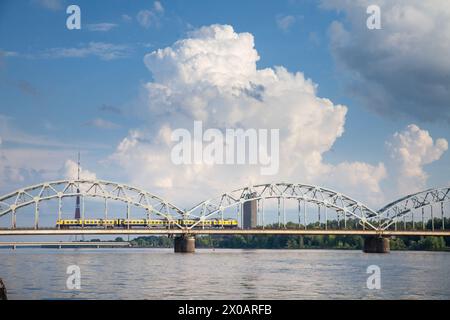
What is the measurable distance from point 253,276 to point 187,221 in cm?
9157

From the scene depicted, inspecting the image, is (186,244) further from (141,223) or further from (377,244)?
(377,244)

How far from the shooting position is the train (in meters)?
147

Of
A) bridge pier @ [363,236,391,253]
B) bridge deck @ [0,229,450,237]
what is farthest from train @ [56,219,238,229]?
bridge pier @ [363,236,391,253]

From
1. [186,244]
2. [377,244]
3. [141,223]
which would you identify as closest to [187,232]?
[186,244]

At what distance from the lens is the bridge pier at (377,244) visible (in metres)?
160

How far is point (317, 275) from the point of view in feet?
237

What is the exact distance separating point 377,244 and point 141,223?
57.0 meters

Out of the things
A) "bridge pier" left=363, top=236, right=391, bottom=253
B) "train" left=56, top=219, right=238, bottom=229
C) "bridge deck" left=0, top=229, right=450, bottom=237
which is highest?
A: "train" left=56, top=219, right=238, bottom=229

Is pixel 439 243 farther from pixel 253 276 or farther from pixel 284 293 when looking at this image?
pixel 284 293

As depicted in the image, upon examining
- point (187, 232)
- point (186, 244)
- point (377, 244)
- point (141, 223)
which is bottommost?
point (377, 244)

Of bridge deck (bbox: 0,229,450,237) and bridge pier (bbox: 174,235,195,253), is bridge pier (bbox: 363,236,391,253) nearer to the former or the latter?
bridge deck (bbox: 0,229,450,237)

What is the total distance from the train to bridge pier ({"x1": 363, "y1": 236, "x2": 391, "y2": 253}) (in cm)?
3316

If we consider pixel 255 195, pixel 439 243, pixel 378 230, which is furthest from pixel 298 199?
pixel 439 243

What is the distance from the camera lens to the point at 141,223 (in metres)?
156
